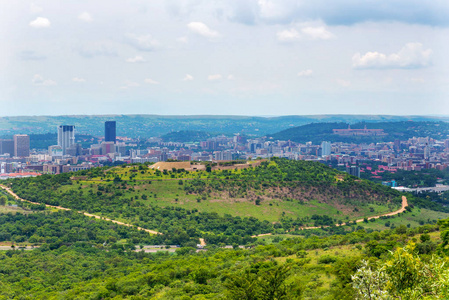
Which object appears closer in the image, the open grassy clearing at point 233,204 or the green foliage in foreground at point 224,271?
the green foliage in foreground at point 224,271

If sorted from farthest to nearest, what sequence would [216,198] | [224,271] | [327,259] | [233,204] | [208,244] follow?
[216,198] → [233,204] → [208,244] → [224,271] → [327,259]

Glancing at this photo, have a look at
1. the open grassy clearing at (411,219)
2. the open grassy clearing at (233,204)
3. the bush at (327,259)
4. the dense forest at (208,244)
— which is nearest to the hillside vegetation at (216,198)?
the open grassy clearing at (233,204)

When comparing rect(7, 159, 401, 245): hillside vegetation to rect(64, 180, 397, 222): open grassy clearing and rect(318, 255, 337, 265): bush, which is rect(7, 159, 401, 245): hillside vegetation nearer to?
rect(64, 180, 397, 222): open grassy clearing

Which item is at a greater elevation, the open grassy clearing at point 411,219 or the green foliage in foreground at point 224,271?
the green foliage in foreground at point 224,271

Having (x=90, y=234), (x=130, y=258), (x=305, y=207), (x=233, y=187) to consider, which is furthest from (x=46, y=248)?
(x=305, y=207)

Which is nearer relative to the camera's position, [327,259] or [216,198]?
[327,259]

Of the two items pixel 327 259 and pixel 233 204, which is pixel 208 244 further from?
pixel 327 259

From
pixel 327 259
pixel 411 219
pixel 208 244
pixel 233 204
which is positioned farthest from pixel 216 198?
pixel 327 259

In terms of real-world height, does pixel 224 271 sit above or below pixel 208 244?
above

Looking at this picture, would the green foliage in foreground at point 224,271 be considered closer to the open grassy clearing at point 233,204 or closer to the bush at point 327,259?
the bush at point 327,259

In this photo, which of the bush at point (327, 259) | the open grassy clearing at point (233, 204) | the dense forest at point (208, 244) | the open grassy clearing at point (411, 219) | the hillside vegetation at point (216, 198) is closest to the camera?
the dense forest at point (208, 244)

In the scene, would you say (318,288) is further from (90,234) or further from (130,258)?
(90,234)

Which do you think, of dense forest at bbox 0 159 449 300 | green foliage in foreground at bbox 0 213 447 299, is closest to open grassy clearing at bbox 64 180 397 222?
dense forest at bbox 0 159 449 300
